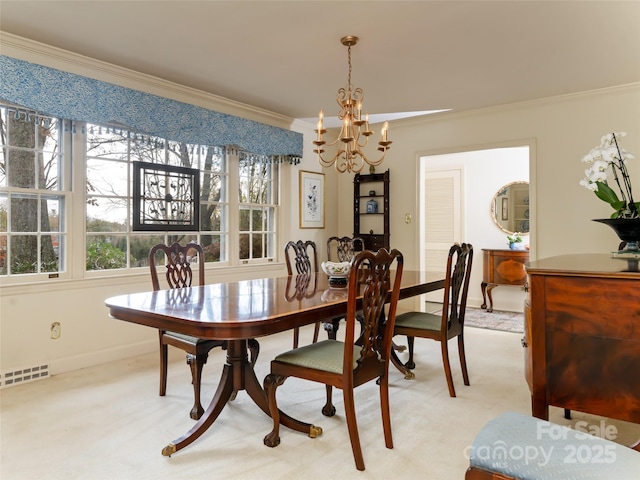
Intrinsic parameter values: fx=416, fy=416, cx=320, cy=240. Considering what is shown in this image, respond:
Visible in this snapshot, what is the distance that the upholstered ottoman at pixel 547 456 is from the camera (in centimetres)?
106

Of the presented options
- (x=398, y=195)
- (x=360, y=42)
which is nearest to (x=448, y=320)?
(x=360, y=42)

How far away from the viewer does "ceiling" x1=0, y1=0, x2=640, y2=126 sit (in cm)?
249

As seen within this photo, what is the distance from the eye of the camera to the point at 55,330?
315 cm

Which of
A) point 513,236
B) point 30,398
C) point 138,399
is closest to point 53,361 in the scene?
point 30,398

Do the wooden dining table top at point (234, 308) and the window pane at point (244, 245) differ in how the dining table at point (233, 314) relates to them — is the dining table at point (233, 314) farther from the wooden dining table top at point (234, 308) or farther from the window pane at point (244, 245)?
the window pane at point (244, 245)

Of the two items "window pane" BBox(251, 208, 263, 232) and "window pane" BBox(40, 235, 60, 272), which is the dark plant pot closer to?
"window pane" BBox(251, 208, 263, 232)

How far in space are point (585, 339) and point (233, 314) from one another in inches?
56.4

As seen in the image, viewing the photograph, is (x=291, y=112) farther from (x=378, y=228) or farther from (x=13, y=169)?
(x=13, y=169)

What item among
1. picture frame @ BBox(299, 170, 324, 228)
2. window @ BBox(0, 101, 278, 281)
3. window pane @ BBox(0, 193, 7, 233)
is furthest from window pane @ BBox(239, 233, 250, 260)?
window pane @ BBox(0, 193, 7, 233)

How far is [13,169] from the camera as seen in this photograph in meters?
3.00

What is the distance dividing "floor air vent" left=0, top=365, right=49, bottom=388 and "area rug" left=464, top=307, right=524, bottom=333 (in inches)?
168

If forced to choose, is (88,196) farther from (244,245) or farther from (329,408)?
(329,408)

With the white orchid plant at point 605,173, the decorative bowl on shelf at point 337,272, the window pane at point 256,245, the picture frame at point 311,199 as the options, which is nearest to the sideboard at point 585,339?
the white orchid plant at point 605,173

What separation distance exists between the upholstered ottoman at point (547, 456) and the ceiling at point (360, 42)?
2283 mm
